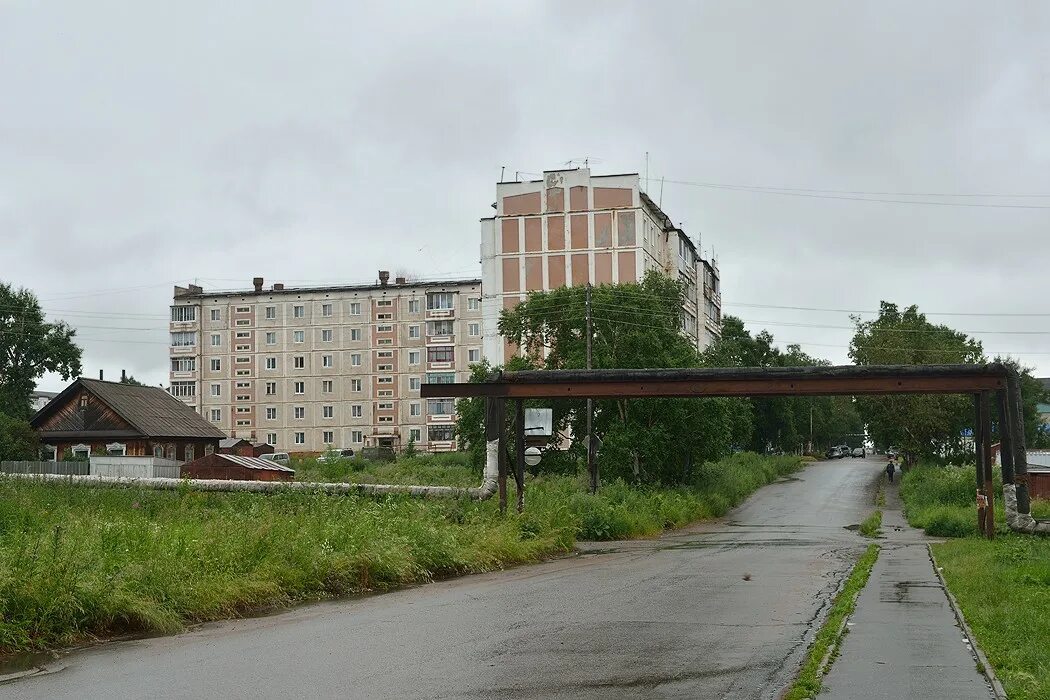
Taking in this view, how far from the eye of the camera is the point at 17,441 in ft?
206

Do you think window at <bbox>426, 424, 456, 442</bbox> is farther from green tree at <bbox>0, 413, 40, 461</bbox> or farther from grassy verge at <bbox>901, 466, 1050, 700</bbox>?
grassy verge at <bbox>901, 466, 1050, 700</bbox>

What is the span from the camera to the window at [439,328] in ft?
327

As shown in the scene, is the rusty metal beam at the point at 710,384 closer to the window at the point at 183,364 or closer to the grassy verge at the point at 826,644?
the grassy verge at the point at 826,644

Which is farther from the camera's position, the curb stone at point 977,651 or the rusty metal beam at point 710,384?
the rusty metal beam at point 710,384

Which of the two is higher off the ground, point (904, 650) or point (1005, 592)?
point (904, 650)

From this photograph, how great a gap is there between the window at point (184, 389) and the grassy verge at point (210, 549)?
265ft

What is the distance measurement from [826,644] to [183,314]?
3969 inches

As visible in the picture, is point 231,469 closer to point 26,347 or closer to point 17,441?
point 17,441

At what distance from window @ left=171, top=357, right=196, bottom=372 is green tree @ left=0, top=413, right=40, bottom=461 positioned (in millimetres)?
39388

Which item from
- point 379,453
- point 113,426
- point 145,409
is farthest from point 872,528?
point 379,453

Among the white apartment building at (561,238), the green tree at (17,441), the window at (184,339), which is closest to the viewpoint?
the green tree at (17,441)

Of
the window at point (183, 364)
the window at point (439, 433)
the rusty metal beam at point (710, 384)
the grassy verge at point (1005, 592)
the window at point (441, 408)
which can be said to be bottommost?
the grassy verge at point (1005, 592)

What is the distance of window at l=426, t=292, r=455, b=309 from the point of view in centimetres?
9962

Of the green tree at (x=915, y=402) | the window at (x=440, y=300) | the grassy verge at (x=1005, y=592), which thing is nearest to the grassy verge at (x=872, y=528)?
the grassy verge at (x=1005, y=592)
